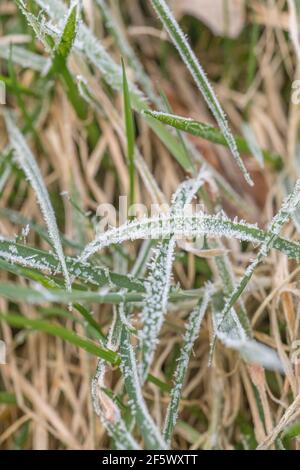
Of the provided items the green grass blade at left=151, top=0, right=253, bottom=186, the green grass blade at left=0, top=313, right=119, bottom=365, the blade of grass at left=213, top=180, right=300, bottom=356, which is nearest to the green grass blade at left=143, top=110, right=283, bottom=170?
the green grass blade at left=151, top=0, right=253, bottom=186

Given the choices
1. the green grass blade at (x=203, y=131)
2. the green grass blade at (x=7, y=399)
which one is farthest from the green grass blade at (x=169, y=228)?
the green grass blade at (x=7, y=399)

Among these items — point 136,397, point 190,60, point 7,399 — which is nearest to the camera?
point 136,397

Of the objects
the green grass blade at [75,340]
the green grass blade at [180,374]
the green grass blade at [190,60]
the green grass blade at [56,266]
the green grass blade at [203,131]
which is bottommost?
the green grass blade at [180,374]

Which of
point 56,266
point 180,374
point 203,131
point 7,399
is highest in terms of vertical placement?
point 203,131

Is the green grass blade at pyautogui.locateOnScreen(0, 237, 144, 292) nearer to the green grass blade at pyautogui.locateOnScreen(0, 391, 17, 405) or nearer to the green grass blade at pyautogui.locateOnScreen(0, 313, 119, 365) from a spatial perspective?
the green grass blade at pyautogui.locateOnScreen(0, 313, 119, 365)

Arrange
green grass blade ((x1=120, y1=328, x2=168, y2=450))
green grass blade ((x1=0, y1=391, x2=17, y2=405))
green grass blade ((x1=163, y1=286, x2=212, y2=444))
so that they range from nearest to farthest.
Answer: green grass blade ((x1=120, y1=328, x2=168, y2=450)) < green grass blade ((x1=163, y1=286, x2=212, y2=444)) < green grass blade ((x1=0, y1=391, x2=17, y2=405))

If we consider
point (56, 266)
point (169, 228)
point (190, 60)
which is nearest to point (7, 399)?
point (56, 266)

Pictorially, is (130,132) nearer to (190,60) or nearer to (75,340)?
(190,60)

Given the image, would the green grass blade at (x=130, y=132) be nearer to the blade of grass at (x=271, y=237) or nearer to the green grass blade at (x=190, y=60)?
the green grass blade at (x=190, y=60)

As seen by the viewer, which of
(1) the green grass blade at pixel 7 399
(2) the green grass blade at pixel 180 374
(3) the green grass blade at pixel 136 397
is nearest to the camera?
(3) the green grass blade at pixel 136 397

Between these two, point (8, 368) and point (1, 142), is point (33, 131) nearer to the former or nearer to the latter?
point (1, 142)
